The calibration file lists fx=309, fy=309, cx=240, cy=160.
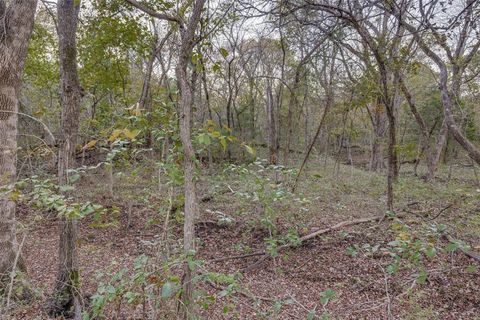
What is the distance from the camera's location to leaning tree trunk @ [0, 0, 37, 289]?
3080 mm

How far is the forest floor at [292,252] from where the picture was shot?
2203mm

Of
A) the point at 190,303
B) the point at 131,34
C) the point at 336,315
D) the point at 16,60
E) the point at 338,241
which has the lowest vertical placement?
the point at 336,315

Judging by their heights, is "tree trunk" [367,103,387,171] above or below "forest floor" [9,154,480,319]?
above

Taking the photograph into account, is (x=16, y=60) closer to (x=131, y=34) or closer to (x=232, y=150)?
(x=131, y=34)

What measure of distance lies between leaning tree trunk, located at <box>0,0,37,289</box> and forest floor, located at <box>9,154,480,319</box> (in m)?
0.33

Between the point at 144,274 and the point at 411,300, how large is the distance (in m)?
3.32

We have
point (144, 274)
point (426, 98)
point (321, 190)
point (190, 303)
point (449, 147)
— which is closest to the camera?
point (144, 274)

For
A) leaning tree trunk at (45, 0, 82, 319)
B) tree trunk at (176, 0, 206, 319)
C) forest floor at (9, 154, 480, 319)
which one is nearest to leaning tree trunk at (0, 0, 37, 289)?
forest floor at (9, 154, 480, 319)

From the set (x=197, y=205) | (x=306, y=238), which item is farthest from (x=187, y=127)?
(x=306, y=238)

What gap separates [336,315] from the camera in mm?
3438

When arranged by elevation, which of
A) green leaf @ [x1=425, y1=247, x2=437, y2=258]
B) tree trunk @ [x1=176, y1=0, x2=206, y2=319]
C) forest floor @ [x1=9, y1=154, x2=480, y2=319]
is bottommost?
forest floor @ [x1=9, y1=154, x2=480, y2=319]

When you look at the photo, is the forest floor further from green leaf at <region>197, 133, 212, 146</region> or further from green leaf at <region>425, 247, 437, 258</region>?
green leaf at <region>197, 133, 212, 146</region>

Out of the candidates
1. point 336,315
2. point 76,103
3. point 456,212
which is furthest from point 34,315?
point 456,212

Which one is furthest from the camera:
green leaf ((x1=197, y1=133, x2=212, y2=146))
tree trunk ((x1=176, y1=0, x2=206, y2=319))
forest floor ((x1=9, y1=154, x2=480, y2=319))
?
forest floor ((x1=9, y1=154, x2=480, y2=319))
